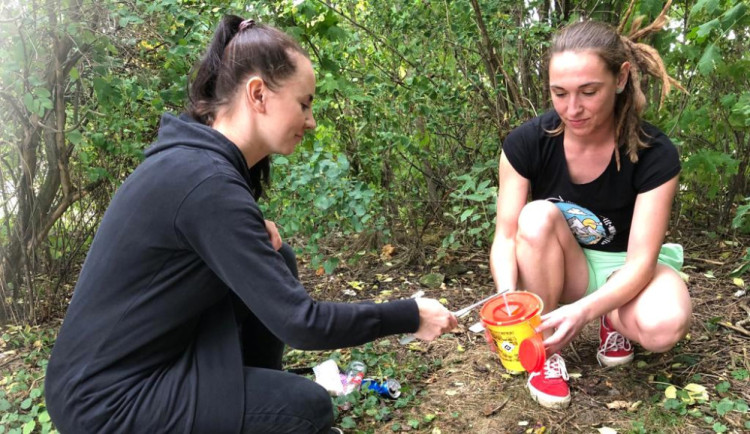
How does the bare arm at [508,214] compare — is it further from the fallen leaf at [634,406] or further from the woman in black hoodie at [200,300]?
the woman in black hoodie at [200,300]

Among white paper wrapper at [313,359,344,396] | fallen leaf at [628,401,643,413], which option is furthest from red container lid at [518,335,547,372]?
white paper wrapper at [313,359,344,396]

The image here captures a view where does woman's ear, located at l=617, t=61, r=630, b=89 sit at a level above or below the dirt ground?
above

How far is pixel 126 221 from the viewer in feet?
4.89

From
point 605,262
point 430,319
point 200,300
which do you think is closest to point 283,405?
point 200,300

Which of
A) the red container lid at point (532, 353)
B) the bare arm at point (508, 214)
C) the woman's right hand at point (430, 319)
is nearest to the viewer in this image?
the woman's right hand at point (430, 319)

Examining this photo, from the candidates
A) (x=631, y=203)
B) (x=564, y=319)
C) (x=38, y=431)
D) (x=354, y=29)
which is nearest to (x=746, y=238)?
(x=631, y=203)

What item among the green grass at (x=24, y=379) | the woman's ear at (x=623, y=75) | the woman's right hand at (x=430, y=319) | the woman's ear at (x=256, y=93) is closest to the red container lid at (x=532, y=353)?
the woman's right hand at (x=430, y=319)

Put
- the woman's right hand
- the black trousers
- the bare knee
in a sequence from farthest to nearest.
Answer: the bare knee, the woman's right hand, the black trousers

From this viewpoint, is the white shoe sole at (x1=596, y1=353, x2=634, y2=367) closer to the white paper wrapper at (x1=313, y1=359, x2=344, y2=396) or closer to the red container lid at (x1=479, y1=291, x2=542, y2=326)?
the red container lid at (x1=479, y1=291, x2=542, y2=326)

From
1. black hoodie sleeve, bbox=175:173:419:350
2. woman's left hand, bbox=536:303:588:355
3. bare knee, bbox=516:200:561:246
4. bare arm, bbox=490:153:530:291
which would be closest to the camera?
black hoodie sleeve, bbox=175:173:419:350

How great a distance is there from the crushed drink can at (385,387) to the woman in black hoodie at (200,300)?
0.77 metres

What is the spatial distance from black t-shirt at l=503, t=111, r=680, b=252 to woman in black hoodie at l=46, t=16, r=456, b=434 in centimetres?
104

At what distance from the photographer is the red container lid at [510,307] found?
1.90 meters

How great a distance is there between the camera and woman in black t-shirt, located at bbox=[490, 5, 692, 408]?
6.86 feet
